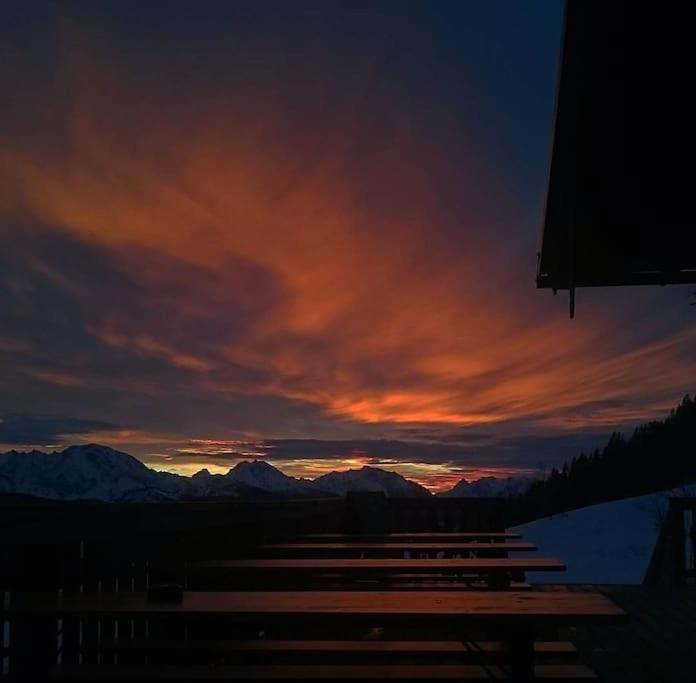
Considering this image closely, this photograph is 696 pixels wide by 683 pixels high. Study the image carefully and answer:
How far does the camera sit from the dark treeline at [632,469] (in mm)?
32438

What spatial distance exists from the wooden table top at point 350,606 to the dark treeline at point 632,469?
28.8 meters

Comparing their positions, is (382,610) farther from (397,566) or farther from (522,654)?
(397,566)

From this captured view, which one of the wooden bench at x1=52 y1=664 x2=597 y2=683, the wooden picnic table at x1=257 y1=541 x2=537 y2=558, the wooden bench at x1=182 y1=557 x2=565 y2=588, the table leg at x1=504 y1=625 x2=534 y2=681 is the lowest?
the wooden bench at x1=52 y1=664 x2=597 y2=683

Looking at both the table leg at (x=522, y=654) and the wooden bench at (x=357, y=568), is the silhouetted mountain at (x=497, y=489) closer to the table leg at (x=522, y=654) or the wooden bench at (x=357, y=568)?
the wooden bench at (x=357, y=568)

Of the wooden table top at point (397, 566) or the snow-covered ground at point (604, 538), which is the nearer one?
the wooden table top at point (397, 566)

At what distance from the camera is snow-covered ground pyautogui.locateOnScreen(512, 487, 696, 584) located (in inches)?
627

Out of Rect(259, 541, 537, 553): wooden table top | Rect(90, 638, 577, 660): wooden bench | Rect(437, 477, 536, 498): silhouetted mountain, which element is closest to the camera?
Rect(90, 638, 577, 660): wooden bench

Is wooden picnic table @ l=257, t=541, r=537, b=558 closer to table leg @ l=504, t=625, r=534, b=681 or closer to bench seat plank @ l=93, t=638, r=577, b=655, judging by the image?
bench seat plank @ l=93, t=638, r=577, b=655

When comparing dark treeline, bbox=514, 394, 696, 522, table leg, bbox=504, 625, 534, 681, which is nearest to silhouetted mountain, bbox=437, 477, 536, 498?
dark treeline, bbox=514, 394, 696, 522

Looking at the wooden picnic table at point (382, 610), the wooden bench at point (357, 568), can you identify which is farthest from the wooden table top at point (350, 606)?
the wooden bench at point (357, 568)

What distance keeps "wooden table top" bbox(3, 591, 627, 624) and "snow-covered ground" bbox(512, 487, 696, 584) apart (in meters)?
10.2

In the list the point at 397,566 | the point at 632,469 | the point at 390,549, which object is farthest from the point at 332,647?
the point at 632,469

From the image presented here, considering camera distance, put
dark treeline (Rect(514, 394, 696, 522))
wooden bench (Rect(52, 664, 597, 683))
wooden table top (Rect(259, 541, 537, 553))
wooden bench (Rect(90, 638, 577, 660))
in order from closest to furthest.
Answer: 1. wooden bench (Rect(52, 664, 597, 683))
2. wooden bench (Rect(90, 638, 577, 660))
3. wooden table top (Rect(259, 541, 537, 553))
4. dark treeline (Rect(514, 394, 696, 522))

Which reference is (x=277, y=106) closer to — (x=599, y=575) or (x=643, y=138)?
(x=643, y=138)
